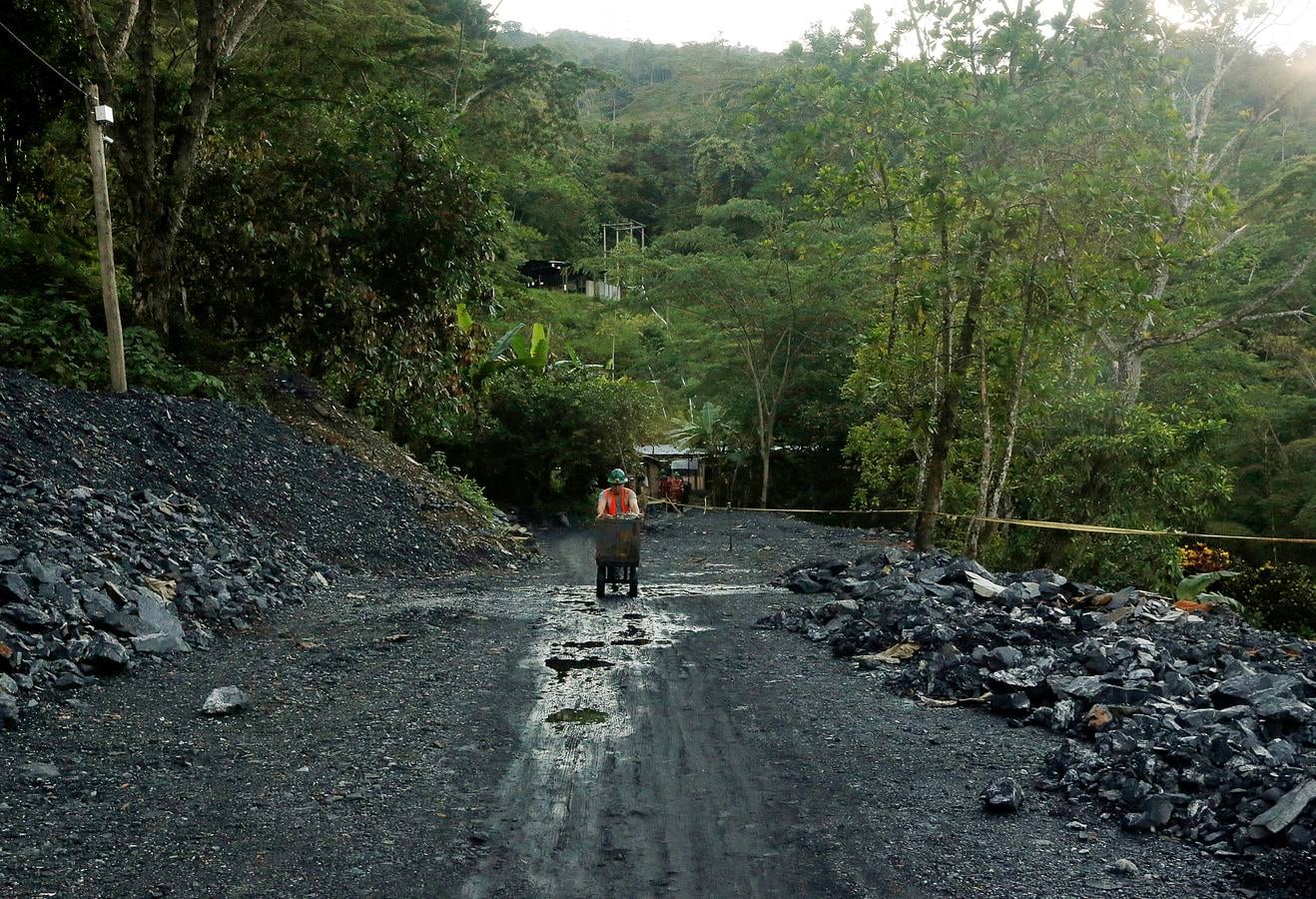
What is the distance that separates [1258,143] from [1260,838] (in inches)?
1540

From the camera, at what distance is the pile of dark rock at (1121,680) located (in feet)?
17.5

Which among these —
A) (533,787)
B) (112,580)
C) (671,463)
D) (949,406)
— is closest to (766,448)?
(671,463)

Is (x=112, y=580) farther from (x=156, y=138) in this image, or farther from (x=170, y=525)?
(x=156, y=138)

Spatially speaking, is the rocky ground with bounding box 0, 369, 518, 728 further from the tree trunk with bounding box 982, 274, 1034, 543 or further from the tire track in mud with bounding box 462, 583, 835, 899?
the tree trunk with bounding box 982, 274, 1034, 543

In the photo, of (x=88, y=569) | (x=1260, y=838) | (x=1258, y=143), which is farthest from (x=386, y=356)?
(x=1258, y=143)

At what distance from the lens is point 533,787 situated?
5.70 meters

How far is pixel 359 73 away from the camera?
81.4 feet

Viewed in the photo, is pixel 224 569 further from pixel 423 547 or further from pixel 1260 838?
pixel 1260 838

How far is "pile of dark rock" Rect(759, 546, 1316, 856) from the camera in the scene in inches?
210

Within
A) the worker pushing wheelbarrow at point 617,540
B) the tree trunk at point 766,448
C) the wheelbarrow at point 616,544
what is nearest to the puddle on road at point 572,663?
the worker pushing wheelbarrow at point 617,540

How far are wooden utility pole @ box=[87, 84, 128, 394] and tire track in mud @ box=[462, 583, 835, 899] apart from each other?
9.73 m

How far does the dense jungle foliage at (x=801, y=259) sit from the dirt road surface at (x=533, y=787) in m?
7.56

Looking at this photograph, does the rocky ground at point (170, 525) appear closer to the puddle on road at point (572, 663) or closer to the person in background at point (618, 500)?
the puddle on road at point (572, 663)

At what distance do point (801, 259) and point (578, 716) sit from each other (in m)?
17.0
